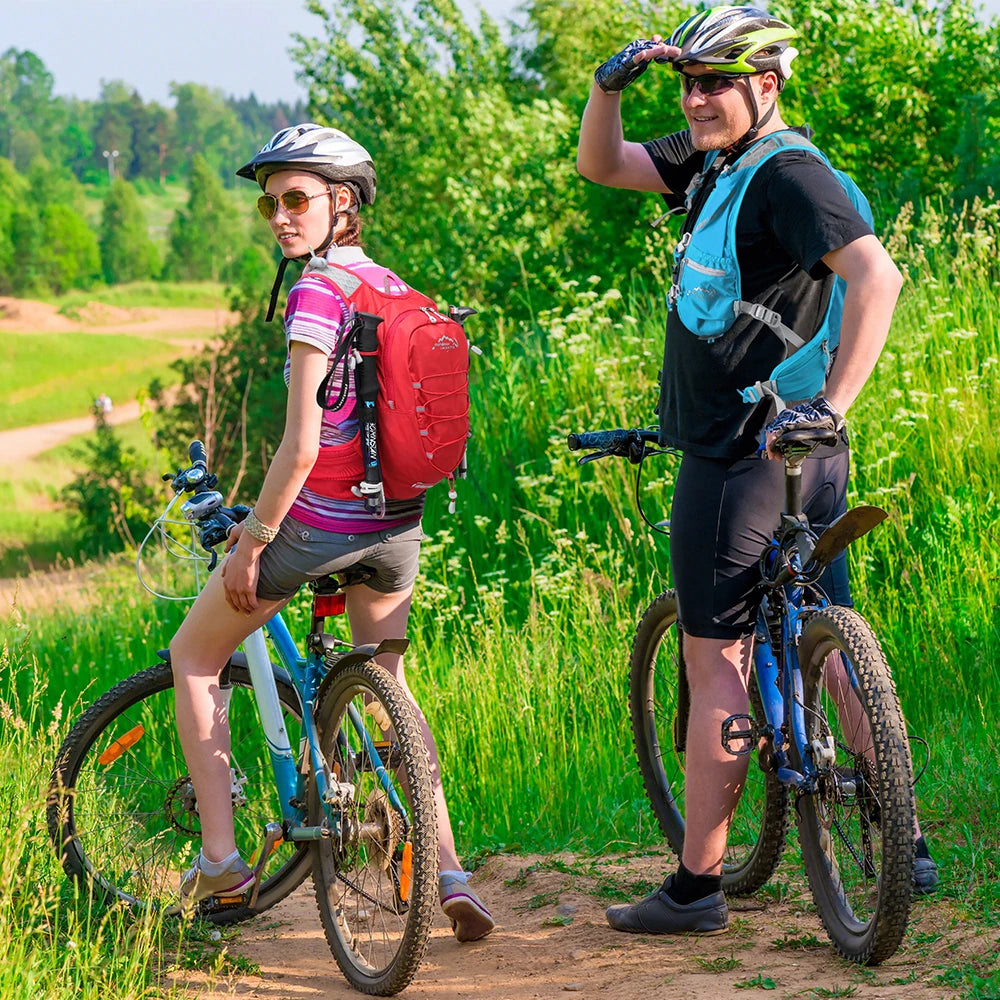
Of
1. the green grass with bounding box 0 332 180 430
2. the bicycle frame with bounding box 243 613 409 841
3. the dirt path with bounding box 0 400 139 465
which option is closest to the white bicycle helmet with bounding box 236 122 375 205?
the bicycle frame with bounding box 243 613 409 841

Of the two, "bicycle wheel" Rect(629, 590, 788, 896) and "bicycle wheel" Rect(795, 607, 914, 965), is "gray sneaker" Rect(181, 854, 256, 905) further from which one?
"bicycle wheel" Rect(795, 607, 914, 965)

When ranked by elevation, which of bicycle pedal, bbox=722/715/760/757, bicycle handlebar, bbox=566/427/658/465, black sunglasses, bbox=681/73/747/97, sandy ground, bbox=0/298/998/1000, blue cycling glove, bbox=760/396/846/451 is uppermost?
black sunglasses, bbox=681/73/747/97

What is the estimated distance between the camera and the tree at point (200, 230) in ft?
362

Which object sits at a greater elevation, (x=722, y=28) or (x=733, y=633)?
(x=722, y=28)

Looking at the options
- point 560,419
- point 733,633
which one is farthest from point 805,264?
point 560,419

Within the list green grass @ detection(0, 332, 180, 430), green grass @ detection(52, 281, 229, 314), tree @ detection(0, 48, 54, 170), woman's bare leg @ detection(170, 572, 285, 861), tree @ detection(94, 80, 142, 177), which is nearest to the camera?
woman's bare leg @ detection(170, 572, 285, 861)

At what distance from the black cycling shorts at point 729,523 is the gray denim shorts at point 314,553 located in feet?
2.58

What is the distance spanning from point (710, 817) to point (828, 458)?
1.03 meters

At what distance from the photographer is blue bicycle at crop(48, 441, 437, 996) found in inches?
147

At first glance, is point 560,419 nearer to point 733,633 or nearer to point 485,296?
point 733,633

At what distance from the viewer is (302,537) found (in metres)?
3.73

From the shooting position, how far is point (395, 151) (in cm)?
2808

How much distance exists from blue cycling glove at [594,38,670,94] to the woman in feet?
2.31

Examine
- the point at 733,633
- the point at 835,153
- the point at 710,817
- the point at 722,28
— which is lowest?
the point at 710,817
